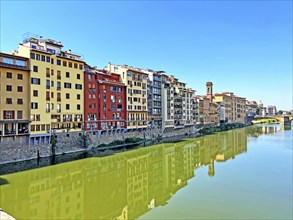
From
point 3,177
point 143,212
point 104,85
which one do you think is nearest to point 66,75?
point 104,85

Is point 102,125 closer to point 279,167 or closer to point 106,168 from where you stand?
point 106,168

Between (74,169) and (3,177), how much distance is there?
646 centimetres

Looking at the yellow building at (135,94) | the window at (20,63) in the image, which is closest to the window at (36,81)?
the window at (20,63)

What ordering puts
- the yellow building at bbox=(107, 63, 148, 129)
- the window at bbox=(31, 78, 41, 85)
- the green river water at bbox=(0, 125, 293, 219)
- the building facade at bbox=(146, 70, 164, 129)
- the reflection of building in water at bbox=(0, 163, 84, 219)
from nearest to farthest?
the green river water at bbox=(0, 125, 293, 219) < the reflection of building in water at bbox=(0, 163, 84, 219) < the window at bbox=(31, 78, 41, 85) < the yellow building at bbox=(107, 63, 148, 129) < the building facade at bbox=(146, 70, 164, 129)

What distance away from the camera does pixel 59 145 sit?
32.1m

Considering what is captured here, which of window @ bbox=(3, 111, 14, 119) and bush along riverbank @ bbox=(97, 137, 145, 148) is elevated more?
window @ bbox=(3, 111, 14, 119)

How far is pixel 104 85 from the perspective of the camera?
4069 cm

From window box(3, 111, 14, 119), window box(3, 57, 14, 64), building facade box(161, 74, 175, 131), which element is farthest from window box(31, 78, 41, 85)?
building facade box(161, 74, 175, 131)

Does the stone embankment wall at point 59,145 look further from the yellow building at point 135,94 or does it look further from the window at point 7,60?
the window at point 7,60

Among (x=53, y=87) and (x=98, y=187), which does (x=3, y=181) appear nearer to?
(x=98, y=187)

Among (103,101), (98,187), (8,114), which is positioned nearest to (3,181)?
(98,187)

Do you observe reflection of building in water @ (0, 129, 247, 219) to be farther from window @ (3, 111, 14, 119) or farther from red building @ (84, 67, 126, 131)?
red building @ (84, 67, 126, 131)

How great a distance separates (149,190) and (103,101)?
2178 centimetres

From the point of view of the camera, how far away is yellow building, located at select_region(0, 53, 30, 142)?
27.3m
